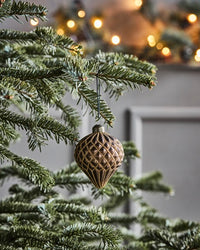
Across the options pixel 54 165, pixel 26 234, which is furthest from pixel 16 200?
pixel 54 165

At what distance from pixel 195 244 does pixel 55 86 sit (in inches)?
11.7

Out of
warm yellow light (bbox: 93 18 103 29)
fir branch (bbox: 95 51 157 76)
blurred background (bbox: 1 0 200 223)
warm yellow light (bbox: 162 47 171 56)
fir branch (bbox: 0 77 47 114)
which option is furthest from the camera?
warm yellow light (bbox: 93 18 103 29)

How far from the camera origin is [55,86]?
59cm

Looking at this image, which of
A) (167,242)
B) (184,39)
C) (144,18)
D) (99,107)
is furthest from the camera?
(144,18)

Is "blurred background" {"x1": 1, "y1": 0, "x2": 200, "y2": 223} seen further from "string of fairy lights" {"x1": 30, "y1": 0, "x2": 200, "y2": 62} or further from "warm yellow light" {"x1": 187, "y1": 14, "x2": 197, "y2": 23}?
"warm yellow light" {"x1": 187, "y1": 14, "x2": 197, "y2": 23}

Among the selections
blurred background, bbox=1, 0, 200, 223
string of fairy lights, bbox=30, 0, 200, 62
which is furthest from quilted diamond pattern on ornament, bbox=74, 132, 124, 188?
string of fairy lights, bbox=30, 0, 200, 62

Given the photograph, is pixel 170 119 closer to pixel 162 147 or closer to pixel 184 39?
pixel 162 147

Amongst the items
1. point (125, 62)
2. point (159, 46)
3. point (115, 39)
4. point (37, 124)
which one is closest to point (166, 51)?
point (159, 46)

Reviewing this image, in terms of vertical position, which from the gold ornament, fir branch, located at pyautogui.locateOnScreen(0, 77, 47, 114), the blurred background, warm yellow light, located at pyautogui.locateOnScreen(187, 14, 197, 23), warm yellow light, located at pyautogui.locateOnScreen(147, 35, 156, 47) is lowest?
the gold ornament

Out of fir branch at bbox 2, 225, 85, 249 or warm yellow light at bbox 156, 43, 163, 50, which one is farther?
warm yellow light at bbox 156, 43, 163, 50

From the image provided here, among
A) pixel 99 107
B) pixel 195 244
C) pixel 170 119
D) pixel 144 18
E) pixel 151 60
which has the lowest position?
pixel 195 244

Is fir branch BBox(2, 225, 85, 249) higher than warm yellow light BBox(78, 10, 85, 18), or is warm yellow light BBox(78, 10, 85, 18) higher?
warm yellow light BBox(78, 10, 85, 18)

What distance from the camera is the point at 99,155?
521 millimetres

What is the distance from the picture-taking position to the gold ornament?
0.52 m
